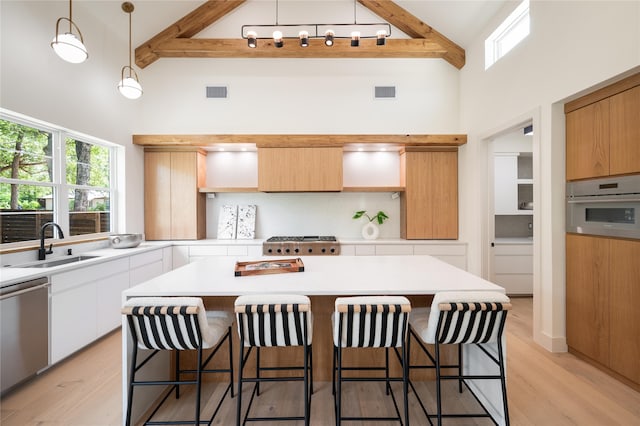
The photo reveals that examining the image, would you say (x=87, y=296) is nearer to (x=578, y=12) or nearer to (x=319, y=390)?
(x=319, y=390)

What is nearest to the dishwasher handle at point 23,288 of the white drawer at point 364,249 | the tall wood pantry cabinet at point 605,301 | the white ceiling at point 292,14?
the white ceiling at point 292,14

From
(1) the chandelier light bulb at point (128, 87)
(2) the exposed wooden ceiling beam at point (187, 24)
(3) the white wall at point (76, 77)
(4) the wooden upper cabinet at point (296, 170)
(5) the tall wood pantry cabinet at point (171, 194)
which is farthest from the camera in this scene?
(5) the tall wood pantry cabinet at point (171, 194)

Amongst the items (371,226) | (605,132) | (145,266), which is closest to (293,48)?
(371,226)

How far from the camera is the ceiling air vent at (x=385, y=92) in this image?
14.6 feet

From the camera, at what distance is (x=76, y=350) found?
2.66 metres

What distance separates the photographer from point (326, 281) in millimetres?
1897

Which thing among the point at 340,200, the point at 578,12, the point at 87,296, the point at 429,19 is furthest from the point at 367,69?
the point at 87,296

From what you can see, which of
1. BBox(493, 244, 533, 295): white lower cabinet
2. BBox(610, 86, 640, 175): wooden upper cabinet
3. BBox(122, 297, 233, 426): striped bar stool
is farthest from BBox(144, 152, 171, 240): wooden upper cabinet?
BBox(610, 86, 640, 175): wooden upper cabinet

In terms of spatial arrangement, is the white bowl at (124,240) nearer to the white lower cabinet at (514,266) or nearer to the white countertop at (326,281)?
the white countertop at (326,281)

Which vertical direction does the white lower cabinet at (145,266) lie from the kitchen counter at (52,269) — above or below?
below

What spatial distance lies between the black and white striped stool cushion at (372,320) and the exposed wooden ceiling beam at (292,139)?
308 cm

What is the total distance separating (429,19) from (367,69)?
3.40 ft

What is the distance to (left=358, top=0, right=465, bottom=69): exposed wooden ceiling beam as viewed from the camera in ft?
13.6

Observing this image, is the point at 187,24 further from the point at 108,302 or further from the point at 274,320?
the point at 274,320
